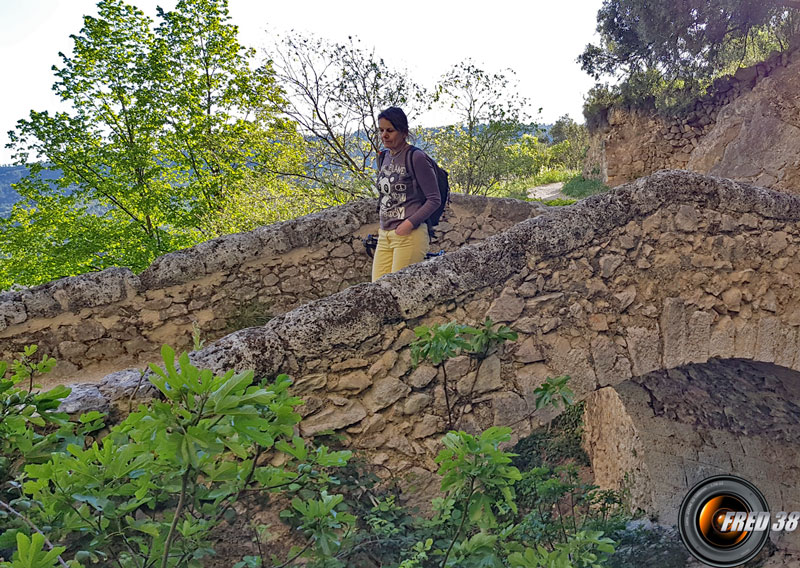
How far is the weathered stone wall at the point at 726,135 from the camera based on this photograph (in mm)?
9141

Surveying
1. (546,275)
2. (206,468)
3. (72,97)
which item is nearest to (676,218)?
(546,275)

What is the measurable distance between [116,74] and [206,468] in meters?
13.2

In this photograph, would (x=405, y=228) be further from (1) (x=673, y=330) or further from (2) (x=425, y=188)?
(1) (x=673, y=330)

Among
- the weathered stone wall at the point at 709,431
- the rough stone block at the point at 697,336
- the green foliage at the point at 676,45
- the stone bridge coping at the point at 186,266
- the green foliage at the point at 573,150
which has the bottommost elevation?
the weathered stone wall at the point at 709,431

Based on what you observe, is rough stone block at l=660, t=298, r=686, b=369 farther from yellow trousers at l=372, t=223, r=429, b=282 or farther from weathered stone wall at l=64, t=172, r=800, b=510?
yellow trousers at l=372, t=223, r=429, b=282

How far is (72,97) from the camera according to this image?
1141 centimetres

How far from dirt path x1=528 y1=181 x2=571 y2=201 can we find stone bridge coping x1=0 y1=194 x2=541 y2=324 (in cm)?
1053

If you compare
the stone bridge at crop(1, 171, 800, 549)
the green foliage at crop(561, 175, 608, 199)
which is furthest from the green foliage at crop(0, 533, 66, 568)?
the green foliage at crop(561, 175, 608, 199)

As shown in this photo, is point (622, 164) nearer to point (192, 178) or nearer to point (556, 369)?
point (192, 178)

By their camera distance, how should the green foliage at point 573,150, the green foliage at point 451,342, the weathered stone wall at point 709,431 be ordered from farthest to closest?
1. the green foliage at point 573,150
2. the weathered stone wall at point 709,431
3. the green foliage at point 451,342

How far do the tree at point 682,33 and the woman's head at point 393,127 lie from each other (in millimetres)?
10398

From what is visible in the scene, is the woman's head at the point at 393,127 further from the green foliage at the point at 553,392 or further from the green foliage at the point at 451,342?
the green foliage at the point at 553,392

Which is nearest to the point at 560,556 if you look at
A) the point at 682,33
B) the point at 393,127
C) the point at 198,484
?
the point at 198,484

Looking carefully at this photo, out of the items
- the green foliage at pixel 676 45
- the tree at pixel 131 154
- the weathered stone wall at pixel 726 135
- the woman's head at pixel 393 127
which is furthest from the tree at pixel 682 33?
the woman's head at pixel 393 127
